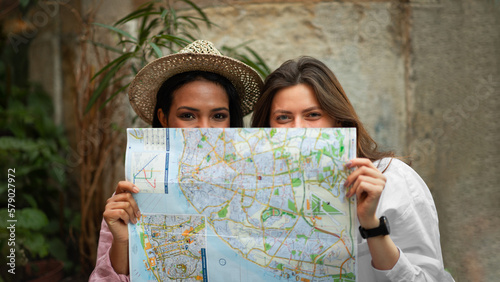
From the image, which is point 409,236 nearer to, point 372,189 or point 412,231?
point 412,231

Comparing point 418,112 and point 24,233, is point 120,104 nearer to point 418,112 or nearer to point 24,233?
point 24,233

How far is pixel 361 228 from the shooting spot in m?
1.16

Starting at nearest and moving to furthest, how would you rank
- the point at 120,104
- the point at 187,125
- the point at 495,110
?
the point at 187,125, the point at 495,110, the point at 120,104

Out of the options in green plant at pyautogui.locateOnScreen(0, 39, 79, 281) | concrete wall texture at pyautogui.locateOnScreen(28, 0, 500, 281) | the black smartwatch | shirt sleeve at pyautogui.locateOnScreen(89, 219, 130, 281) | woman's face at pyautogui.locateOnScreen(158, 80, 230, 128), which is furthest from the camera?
green plant at pyautogui.locateOnScreen(0, 39, 79, 281)

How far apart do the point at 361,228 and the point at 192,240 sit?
Result: 21.0 inches

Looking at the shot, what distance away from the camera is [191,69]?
5.46ft

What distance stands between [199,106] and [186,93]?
0.09 metres

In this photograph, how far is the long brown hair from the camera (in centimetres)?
150

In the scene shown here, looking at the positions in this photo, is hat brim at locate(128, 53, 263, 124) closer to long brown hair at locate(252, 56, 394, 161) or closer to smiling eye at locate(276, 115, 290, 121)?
long brown hair at locate(252, 56, 394, 161)

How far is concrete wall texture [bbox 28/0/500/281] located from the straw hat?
87 cm

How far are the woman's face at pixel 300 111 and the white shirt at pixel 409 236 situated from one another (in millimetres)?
342

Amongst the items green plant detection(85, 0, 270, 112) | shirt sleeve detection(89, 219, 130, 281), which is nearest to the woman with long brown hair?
green plant detection(85, 0, 270, 112)

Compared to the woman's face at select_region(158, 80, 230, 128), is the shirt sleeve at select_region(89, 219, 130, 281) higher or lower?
lower

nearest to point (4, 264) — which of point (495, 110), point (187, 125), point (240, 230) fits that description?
point (187, 125)
